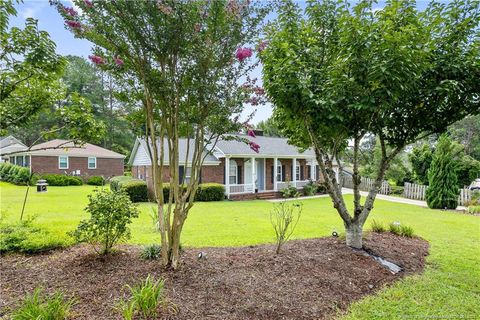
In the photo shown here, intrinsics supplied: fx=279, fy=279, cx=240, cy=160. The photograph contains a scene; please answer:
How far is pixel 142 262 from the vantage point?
4.25m

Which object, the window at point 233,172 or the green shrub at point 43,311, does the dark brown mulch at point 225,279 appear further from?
the window at point 233,172

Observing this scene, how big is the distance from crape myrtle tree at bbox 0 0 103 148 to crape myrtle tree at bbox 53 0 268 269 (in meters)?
0.72

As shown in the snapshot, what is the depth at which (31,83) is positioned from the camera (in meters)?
4.45

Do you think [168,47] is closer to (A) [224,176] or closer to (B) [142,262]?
(B) [142,262]

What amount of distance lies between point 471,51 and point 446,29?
533 millimetres

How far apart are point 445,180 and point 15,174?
2979 cm

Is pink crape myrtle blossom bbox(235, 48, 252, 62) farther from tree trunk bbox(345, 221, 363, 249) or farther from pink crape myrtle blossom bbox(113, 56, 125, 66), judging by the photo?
tree trunk bbox(345, 221, 363, 249)

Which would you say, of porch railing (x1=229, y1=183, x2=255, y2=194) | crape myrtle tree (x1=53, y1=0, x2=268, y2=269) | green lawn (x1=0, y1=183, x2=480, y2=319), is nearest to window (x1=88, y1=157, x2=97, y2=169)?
green lawn (x1=0, y1=183, x2=480, y2=319)

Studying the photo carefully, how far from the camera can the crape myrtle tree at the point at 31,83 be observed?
3795mm

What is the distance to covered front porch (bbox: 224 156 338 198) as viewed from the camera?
18688mm

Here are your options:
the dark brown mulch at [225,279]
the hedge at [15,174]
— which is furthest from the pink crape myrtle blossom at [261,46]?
the hedge at [15,174]

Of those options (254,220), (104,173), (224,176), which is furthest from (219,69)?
(104,173)

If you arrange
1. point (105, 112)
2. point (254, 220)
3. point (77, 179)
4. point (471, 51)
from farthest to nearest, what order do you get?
point (105, 112), point (77, 179), point (254, 220), point (471, 51)

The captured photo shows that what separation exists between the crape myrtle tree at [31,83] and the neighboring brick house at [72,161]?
21271mm
